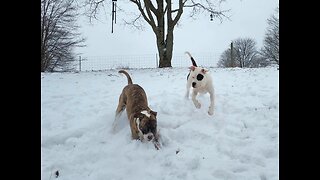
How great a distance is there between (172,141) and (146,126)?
0.46 meters

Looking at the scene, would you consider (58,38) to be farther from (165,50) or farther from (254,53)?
(254,53)

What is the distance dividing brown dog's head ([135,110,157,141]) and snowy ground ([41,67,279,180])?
0.15 meters

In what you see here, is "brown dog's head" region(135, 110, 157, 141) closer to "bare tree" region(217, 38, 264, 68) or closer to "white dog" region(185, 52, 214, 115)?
"white dog" region(185, 52, 214, 115)

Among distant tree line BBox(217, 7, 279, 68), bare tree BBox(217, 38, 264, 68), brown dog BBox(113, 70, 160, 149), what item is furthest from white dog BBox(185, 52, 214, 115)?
bare tree BBox(217, 38, 264, 68)

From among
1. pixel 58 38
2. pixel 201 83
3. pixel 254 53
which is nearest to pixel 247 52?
pixel 254 53

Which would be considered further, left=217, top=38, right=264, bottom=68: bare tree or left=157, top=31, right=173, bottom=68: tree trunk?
left=217, top=38, right=264, bottom=68: bare tree

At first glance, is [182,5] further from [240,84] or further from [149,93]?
[149,93]

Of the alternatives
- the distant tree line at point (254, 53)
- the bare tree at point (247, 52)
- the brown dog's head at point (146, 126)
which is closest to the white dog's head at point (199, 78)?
the brown dog's head at point (146, 126)

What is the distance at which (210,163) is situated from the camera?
3699mm

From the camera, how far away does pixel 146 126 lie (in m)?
4.43

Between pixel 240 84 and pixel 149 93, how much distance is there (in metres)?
2.87

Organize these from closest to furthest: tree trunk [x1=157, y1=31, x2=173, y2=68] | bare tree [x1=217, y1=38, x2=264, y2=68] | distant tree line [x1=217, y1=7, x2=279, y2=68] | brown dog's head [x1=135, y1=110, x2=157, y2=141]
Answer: brown dog's head [x1=135, y1=110, x2=157, y2=141] → tree trunk [x1=157, y1=31, x2=173, y2=68] → distant tree line [x1=217, y1=7, x2=279, y2=68] → bare tree [x1=217, y1=38, x2=264, y2=68]

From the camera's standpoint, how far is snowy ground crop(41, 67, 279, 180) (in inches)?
141
